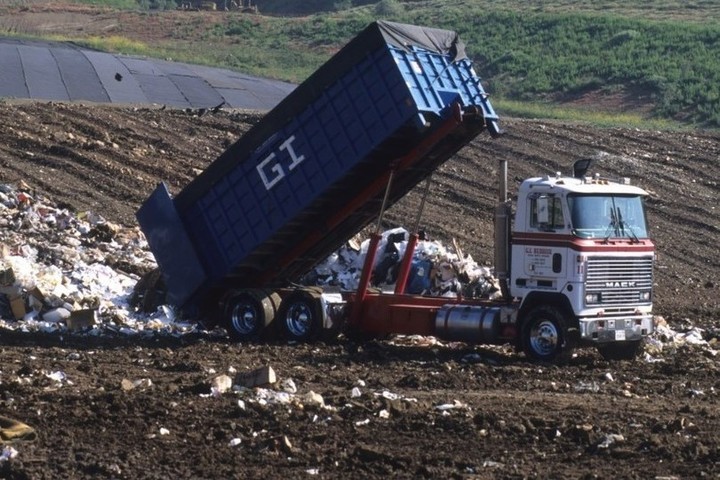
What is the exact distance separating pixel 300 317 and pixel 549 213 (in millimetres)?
3888

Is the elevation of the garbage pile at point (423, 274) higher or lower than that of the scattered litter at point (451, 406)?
higher

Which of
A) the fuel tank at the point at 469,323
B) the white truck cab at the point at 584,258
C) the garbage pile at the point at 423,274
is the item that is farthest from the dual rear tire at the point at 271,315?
the white truck cab at the point at 584,258

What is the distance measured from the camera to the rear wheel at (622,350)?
17562 mm

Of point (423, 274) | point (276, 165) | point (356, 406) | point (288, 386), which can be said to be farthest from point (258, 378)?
point (423, 274)

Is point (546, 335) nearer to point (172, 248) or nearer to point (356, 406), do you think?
point (356, 406)

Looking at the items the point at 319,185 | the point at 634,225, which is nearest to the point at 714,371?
the point at 634,225

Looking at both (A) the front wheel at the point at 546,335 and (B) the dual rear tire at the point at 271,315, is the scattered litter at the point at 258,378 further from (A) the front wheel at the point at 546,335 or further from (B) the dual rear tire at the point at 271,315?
(B) the dual rear tire at the point at 271,315

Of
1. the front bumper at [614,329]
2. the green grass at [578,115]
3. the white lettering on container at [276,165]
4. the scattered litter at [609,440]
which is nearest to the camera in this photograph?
the scattered litter at [609,440]

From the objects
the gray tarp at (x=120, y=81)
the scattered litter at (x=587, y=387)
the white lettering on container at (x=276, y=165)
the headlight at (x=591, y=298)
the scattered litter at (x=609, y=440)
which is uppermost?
the gray tarp at (x=120, y=81)

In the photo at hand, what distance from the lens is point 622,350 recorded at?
57.9 ft

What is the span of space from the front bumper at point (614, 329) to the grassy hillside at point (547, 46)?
3065 cm

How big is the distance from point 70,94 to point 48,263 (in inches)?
664

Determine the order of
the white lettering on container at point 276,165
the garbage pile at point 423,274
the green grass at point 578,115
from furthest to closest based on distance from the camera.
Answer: the green grass at point 578,115, the garbage pile at point 423,274, the white lettering on container at point 276,165

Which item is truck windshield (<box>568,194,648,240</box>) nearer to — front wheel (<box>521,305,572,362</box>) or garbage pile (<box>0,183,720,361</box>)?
front wheel (<box>521,305,572,362</box>)
